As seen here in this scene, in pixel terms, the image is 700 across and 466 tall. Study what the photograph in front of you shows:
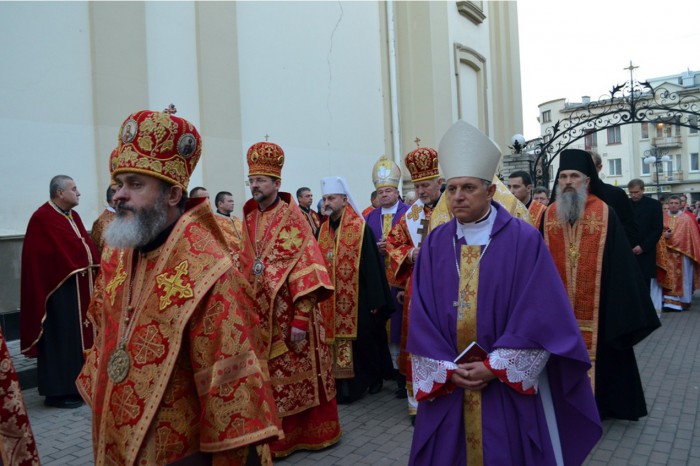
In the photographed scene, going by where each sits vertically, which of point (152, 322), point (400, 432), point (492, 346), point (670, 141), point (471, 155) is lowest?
point (400, 432)

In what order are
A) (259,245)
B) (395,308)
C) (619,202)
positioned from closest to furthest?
(259,245) → (619,202) → (395,308)

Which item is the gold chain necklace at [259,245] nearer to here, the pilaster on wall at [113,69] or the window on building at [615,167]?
the pilaster on wall at [113,69]

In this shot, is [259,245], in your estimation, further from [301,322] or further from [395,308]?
[395,308]

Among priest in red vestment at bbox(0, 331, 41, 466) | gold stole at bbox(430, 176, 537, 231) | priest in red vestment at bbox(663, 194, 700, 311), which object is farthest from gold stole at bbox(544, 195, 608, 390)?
priest in red vestment at bbox(663, 194, 700, 311)

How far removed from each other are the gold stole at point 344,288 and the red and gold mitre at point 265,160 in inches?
60.7

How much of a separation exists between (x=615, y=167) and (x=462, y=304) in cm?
6008

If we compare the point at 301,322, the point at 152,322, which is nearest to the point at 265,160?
the point at 301,322

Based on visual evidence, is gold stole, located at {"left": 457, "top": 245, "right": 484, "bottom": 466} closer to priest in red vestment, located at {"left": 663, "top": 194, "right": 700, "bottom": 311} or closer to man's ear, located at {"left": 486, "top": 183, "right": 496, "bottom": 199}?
man's ear, located at {"left": 486, "top": 183, "right": 496, "bottom": 199}

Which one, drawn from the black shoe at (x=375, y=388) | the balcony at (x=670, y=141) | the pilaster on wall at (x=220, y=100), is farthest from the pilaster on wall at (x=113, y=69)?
the balcony at (x=670, y=141)

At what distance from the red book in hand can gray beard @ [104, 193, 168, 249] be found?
1.46 m

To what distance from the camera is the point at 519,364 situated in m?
2.73

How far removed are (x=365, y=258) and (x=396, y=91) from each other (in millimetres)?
10111

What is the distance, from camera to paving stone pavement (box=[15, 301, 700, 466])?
15.2ft

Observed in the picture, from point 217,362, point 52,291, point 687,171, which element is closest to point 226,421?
point 217,362
